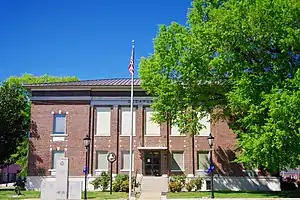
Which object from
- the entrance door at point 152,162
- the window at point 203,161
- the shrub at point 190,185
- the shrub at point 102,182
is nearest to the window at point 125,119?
the entrance door at point 152,162

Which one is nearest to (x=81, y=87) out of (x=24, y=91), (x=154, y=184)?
(x=154, y=184)

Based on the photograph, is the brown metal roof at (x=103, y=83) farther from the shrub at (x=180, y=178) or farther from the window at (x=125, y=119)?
the shrub at (x=180, y=178)

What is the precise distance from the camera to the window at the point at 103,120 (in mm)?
37344

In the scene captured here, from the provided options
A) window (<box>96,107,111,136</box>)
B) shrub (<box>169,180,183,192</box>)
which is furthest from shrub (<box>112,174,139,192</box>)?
window (<box>96,107,111,136</box>)

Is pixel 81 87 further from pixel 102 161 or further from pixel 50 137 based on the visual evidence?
pixel 102 161

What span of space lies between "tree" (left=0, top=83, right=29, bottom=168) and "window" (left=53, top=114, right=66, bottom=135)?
6374mm

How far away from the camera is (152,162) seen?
121 feet

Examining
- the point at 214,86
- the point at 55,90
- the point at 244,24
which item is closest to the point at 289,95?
the point at 244,24

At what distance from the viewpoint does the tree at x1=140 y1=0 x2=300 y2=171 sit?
73.9 feet

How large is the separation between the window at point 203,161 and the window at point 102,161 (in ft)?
26.4

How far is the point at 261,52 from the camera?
25031 millimetres

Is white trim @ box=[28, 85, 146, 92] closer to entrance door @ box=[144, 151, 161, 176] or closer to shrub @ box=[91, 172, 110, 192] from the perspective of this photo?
entrance door @ box=[144, 151, 161, 176]

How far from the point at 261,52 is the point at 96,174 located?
60.7 ft

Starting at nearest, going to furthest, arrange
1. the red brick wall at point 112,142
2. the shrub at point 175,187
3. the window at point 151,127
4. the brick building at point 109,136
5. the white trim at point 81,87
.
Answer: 1. the shrub at point 175,187
2. the red brick wall at point 112,142
3. the brick building at point 109,136
4. the white trim at point 81,87
5. the window at point 151,127
